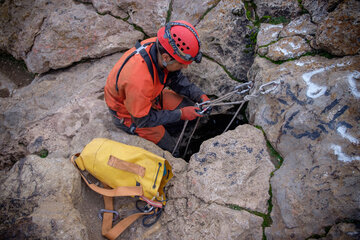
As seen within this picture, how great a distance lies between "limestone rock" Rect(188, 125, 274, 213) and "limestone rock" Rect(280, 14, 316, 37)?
4.28 feet

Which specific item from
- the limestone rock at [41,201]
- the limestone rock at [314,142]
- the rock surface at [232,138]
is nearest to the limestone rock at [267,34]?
the rock surface at [232,138]

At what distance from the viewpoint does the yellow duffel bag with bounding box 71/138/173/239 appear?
230cm

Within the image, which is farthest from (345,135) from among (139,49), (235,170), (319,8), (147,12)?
(147,12)

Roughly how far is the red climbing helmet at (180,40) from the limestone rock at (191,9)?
4.15ft

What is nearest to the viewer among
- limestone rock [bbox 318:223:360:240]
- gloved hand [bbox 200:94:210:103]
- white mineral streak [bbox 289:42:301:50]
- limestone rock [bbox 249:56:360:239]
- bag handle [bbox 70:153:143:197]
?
limestone rock [bbox 318:223:360:240]

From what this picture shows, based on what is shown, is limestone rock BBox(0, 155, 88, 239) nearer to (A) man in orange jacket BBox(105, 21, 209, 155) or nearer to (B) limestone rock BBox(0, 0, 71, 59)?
(A) man in orange jacket BBox(105, 21, 209, 155)

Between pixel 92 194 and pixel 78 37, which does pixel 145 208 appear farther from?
pixel 78 37

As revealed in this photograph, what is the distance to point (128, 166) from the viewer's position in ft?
7.66

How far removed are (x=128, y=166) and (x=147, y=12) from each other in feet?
8.53

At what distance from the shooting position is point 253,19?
3.26 m

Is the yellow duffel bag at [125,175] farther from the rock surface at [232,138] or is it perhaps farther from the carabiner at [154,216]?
the rock surface at [232,138]

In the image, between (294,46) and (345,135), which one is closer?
(345,135)

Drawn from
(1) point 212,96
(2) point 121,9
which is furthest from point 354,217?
(2) point 121,9

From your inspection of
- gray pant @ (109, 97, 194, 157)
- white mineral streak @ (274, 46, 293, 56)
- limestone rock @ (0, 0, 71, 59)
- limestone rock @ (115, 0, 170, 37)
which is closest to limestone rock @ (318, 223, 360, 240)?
white mineral streak @ (274, 46, 293, 56)
